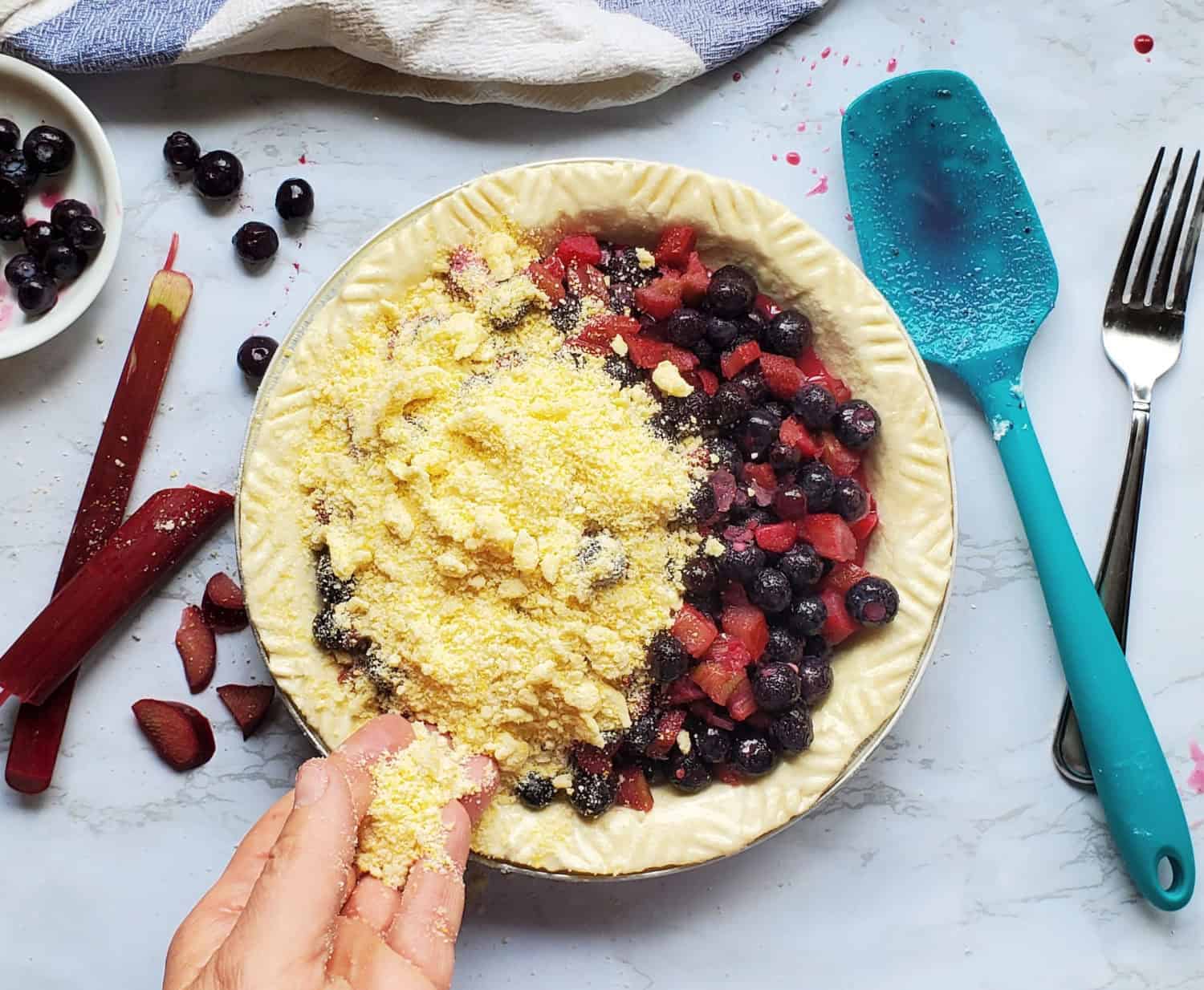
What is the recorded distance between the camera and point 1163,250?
2057 millimetres

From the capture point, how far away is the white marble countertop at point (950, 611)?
80.4 inches

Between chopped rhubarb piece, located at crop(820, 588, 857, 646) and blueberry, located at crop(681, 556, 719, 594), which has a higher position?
blueberry, located at crop(681, 556, 719, 594)

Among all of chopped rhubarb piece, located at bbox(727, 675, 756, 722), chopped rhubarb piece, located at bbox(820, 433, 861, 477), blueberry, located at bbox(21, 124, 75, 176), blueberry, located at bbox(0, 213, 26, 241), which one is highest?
blueberry, located at bbox(21, 124, 75, 176)

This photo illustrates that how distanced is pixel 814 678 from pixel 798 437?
1.28 feet

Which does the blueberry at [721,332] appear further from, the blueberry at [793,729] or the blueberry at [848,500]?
the blueberry at [793,729]

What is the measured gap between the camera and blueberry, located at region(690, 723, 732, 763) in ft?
5.84

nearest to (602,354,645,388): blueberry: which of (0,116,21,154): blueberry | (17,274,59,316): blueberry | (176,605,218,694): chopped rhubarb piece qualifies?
(176,605,218,694): chopped rhubarb piece

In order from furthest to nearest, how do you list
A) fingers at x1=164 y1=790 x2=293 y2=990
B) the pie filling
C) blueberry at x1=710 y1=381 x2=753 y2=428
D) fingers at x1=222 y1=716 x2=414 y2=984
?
blueberry at x1=710 y1=381 x2=753 y2=428, the pie filling, fingers at x1=164 y1=790 x2=293 y2=990, fingers at x1=222 y1=716 x2=414 y2=984

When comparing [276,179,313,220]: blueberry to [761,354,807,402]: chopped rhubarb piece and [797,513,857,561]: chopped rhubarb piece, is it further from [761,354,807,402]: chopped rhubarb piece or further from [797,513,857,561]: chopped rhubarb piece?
[797,513,857,561]: chopped rhubarb piece

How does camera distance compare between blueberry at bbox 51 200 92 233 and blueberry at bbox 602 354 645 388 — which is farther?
blueberry at bbox 51 200 92 233

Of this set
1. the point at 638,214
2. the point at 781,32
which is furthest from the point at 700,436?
the point at 781,32

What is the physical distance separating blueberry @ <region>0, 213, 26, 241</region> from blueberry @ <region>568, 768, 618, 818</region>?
1378mm

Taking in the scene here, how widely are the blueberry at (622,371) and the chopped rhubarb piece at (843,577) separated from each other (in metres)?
0.45

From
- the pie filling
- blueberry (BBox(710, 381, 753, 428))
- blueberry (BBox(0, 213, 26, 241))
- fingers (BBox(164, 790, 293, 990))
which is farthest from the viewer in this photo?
blueberry (BBox(0, 213, 26, 241))
